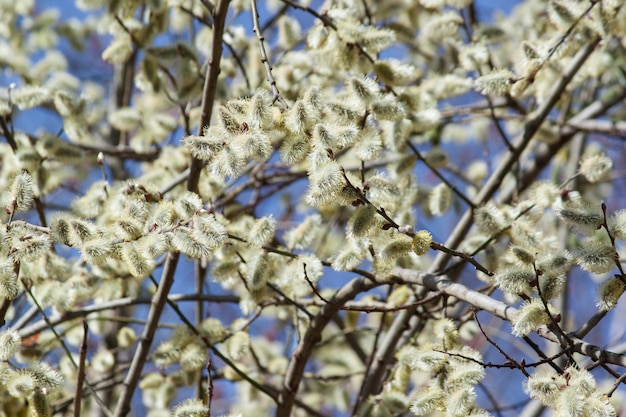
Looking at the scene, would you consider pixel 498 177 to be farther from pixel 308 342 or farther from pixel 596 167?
pixel 308 342

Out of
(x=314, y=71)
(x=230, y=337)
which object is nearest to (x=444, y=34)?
(x=314, y=71)

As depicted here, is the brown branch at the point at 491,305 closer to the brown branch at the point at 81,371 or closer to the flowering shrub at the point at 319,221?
the flowering shrub at the point at 319,221

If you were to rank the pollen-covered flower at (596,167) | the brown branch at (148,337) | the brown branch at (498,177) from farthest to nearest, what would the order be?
the brown branch at (498,177) → the pollen-covered flower at (596,167) → the brown branch at (148,337)

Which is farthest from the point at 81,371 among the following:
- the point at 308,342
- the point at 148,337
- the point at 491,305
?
the point at 491,305

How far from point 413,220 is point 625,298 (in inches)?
108

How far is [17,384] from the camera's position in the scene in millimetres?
1951

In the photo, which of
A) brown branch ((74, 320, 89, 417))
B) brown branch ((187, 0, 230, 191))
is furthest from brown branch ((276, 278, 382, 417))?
brown branch ((74, 320, 89, 417))

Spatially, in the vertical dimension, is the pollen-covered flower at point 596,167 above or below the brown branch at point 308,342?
above

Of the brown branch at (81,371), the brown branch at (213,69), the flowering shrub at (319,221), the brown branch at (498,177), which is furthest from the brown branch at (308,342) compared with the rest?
the brown branch at (81,371)

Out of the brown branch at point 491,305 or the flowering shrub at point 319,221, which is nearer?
the brown branch at point 491,305

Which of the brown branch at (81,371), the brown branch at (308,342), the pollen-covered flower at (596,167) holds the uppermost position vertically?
the pollen-covered flower at (596,167)

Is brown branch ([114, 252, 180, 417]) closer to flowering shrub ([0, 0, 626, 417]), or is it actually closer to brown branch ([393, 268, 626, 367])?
flowering shrub ([0, 0, 626, 417])

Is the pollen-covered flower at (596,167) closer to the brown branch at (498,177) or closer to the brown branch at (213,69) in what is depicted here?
the brown branch at (498,177)

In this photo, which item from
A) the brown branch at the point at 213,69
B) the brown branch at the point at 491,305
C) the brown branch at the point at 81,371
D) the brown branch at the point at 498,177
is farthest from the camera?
the brown branch at the point at 498,177
